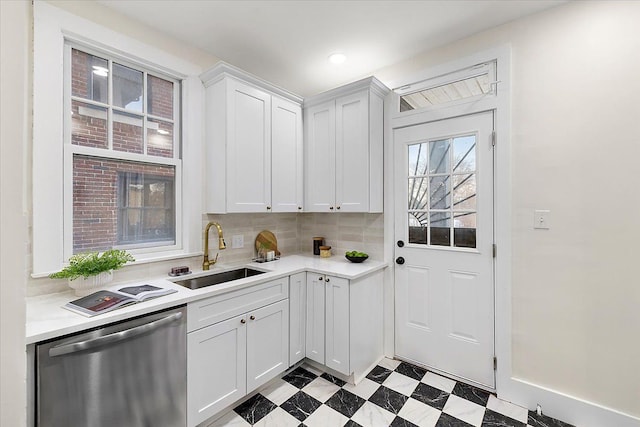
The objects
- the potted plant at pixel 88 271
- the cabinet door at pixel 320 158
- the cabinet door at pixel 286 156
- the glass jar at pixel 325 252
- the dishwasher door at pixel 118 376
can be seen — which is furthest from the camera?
the glass jar at pixel 325 252

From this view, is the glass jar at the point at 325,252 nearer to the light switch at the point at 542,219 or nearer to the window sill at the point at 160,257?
the window sill at the point at 160,257

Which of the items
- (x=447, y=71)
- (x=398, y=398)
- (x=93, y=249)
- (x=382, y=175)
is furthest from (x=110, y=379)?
(x=447, y=71)

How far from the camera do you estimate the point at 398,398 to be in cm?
204

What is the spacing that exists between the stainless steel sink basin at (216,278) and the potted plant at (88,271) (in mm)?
470

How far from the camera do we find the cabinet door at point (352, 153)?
2486mm

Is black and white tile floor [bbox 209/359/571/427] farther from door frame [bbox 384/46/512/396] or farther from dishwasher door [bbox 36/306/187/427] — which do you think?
dishwasher door [bbox 36/306/187/427]

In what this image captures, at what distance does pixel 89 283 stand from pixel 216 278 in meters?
0.85

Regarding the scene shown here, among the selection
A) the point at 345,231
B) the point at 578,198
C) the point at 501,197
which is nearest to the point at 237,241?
the point at 345,231

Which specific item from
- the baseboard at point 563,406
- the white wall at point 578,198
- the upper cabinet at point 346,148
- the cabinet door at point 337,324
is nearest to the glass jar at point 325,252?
the upper cabinet at point 346,148

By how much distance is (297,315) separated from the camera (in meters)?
2.34

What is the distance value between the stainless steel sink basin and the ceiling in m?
1.88

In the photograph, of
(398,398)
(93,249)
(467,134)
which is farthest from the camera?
(467,134)

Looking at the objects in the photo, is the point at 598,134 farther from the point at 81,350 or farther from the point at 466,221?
the point at 81,350

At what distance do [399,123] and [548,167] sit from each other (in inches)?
45.5
